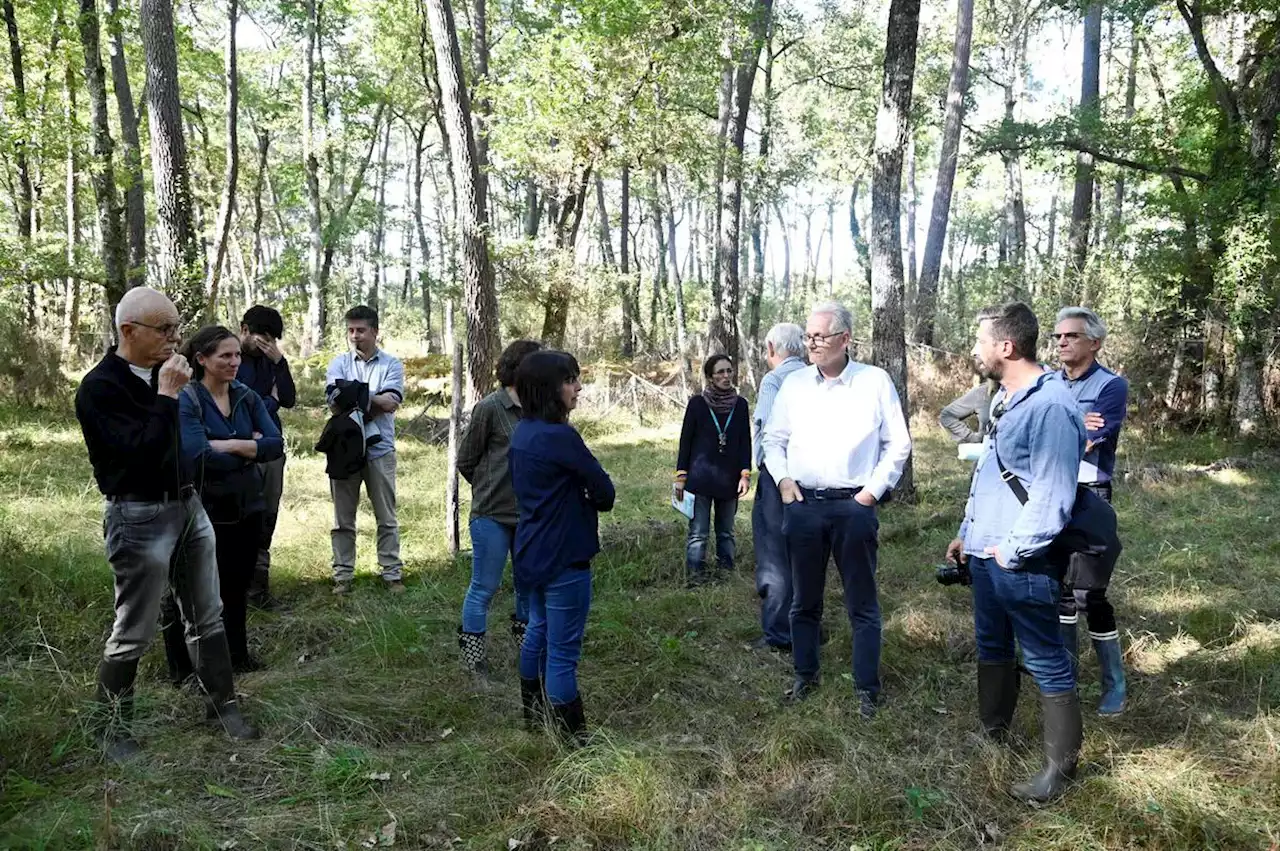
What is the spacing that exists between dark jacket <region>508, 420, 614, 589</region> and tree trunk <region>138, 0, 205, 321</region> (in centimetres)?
698

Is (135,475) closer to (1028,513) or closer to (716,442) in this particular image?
(1028,513)

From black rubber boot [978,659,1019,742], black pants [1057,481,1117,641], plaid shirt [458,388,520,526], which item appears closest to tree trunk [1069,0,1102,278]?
black pants [1057,481,1117,641]

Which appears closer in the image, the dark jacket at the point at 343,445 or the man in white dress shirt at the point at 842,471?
the man in white dress shirt at the point at 842,471

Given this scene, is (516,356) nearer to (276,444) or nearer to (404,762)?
(276,444)

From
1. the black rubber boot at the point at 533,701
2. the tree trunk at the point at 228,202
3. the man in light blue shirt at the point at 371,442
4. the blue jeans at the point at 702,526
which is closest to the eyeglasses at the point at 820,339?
the black rubber boot at the point at 533,701

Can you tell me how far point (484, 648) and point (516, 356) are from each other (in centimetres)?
160

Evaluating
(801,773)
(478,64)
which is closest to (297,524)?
(801,773)

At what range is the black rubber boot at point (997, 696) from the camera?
3.38 metres

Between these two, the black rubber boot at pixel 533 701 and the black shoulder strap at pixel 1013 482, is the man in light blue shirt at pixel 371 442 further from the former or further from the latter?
the black shoulder strap at pixel 1013 482

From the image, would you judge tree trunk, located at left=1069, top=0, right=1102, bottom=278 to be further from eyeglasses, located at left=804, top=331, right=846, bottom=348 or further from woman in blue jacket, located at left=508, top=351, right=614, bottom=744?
woman in blue jacket, located at left=508, top=351, right=614, bottom=744

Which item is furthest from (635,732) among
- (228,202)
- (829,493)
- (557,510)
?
(228,202)

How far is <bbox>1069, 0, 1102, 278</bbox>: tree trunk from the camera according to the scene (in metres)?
11.8

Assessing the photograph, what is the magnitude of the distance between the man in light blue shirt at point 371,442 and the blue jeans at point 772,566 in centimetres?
249

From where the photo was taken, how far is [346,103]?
2505cm
